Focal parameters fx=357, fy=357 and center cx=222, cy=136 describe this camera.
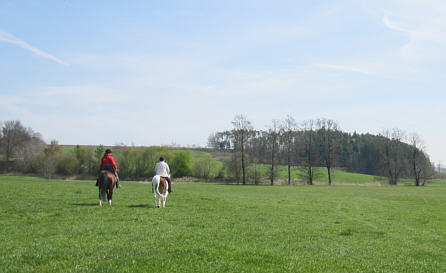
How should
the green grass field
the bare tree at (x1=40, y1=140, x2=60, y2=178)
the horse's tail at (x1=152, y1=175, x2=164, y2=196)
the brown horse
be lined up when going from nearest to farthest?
the green grass field < the brown horse < the horse's tail at (x1=152, y1=175, x2=164, y2=196) < the bare tree at (x1=40, y1=140, x2=60, y2=178)

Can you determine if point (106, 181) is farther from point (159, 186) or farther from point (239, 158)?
point (239, 158)

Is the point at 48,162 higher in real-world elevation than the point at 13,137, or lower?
lower

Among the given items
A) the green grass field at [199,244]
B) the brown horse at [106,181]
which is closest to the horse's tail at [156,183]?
the brown horse at [106,181]

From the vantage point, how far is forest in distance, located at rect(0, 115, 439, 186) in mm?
87938

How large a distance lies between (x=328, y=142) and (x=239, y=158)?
980 inches

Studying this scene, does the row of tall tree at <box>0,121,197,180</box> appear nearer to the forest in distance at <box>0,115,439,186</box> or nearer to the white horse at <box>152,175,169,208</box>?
the forest in distance at <box>0,115,439,186</box>

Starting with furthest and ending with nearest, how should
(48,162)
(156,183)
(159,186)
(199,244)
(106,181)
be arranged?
(48,162)
(159,186)
(156,183)
(106,181)
(199,244)

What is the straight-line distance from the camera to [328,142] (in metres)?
93.4

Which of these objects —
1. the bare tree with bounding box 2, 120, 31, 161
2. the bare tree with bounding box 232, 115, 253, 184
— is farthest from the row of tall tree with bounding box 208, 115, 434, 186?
the bare tree with bounding box 2, 120, 31, 161

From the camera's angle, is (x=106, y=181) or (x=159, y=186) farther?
(x=159, y=186)

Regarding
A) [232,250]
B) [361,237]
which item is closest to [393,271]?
[232,250]

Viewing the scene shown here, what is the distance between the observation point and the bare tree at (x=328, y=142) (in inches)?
3610

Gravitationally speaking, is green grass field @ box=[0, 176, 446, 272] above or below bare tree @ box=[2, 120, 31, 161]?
below

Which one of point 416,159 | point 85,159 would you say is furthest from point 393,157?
point 85,159
